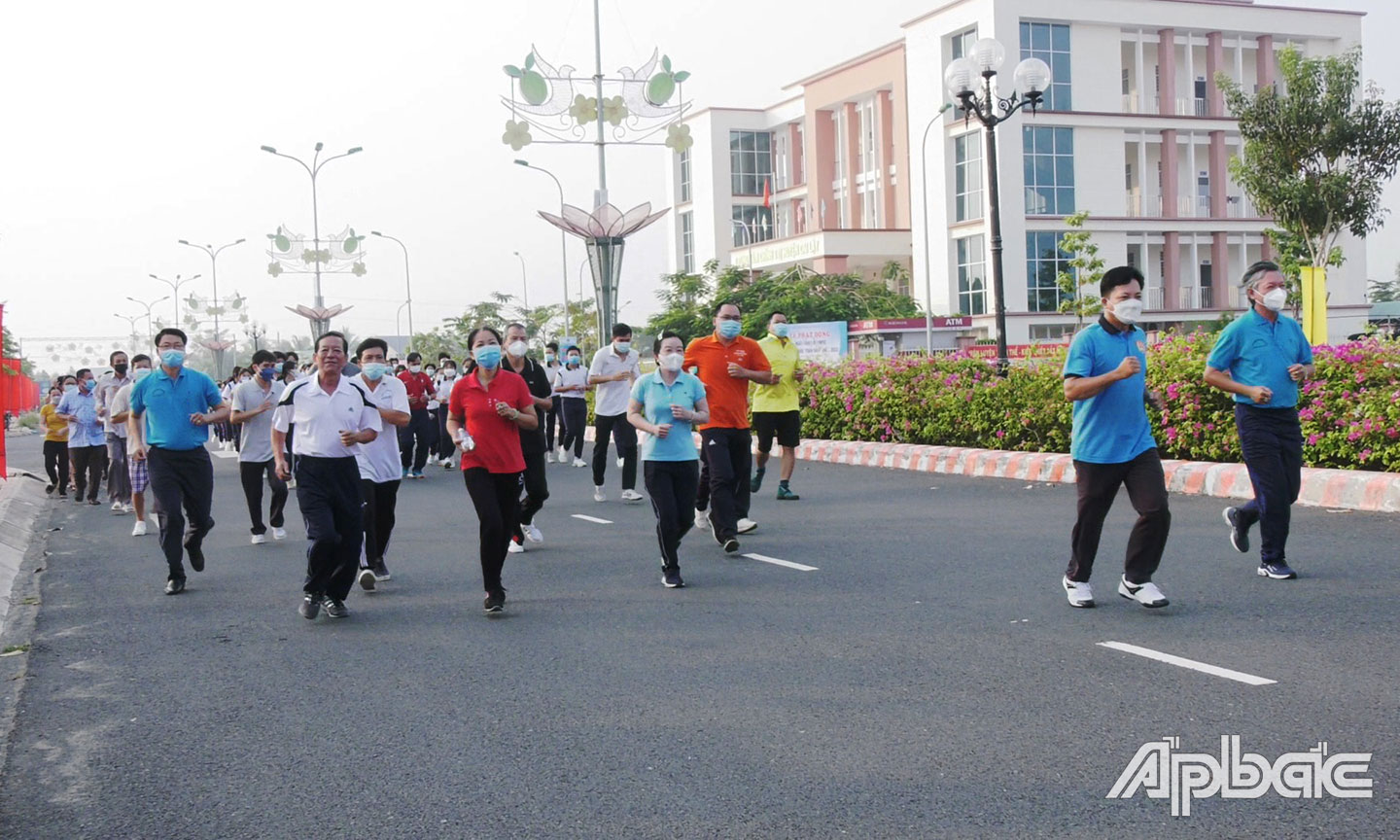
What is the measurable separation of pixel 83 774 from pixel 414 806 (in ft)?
5.07

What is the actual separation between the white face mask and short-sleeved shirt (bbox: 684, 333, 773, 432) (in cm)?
403

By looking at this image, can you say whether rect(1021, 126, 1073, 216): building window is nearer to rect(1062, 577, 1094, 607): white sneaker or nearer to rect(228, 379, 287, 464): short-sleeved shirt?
rect(228, 379, 287, 464): short-sleeved shirt

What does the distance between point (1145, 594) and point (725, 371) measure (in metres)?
4.44

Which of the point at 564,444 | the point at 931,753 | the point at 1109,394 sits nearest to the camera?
the point at 931,753

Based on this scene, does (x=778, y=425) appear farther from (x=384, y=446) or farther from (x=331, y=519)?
(x=331, y=519)

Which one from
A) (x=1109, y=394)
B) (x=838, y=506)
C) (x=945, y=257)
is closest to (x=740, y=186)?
(x=945, y=257)

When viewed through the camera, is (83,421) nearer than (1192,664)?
No

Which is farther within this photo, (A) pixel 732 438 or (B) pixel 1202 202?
(B) pixel 1202 202

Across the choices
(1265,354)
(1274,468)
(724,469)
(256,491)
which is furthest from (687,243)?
(1274,468)

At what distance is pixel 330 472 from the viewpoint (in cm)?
834

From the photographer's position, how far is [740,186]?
72.2 m

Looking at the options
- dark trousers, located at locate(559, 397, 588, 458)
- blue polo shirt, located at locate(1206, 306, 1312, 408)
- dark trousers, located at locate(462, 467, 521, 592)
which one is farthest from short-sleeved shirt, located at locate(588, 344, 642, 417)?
blue polo shirt, located at locate(1206, 306, 1312, 408)

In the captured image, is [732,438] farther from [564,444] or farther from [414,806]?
[564,444]

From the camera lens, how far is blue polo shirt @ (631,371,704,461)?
924 centimetres
